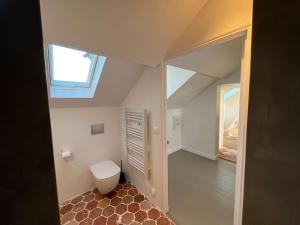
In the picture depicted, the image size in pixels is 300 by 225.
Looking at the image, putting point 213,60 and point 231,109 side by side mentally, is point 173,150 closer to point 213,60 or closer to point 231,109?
point 213,60

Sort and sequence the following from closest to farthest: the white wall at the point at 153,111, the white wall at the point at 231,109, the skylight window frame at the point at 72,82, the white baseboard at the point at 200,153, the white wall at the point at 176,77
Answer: the skylight window frame at the point at 72,82
the white wall at the point at 153,111
the white wall at the point at 176,77
the white baseboard at the point at 200,153
the white wall at the point at 231,109

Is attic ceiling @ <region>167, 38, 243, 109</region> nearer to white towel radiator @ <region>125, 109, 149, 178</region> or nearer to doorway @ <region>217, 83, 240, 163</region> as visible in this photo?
white towel radiator @ <region>125, 109, 149, 178</region>

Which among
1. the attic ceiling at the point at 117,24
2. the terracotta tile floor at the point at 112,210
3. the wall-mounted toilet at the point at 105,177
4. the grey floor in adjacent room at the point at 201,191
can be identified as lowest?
the terracotta tile floor at the point at 112,210

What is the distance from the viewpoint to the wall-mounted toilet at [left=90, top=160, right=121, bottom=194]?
6.16ft

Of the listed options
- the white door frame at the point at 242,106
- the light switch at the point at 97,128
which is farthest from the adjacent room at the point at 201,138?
the light switch at the point at 97,128

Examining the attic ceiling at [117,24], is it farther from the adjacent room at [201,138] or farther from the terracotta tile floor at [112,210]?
the terracotta tile floor at [112,210]

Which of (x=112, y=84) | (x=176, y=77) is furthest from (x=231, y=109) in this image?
(x=112, y=84)

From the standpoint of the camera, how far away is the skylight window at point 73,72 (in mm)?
1659

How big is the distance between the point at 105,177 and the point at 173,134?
93.3 inches

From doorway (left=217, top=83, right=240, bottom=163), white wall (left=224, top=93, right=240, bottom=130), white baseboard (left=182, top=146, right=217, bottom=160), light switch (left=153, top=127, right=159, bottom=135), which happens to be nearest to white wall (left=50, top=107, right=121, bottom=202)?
light switch (left=153, top=127, right=159, bottom=135)

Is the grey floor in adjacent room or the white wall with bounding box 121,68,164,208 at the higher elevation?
the white wall with bounding box 121,68,164,208

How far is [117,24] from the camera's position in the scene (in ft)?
3.53

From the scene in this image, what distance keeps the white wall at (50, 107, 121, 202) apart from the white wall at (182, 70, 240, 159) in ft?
7.10

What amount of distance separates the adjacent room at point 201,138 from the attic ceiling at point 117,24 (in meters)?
0.34
